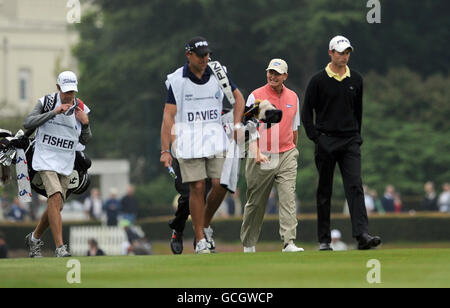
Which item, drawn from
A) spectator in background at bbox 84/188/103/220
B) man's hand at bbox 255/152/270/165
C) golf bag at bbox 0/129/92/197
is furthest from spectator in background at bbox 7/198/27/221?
man's hand at bbox 255/152/270/165

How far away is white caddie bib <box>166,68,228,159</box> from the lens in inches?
505

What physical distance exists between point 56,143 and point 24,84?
209 feet

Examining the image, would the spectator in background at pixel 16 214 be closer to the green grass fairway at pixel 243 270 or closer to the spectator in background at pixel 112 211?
the spectator in background at pixel 112 211

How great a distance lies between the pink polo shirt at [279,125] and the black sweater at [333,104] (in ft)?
0.78

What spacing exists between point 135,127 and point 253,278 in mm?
52588

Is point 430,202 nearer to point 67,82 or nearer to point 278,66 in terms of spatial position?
point 278,66

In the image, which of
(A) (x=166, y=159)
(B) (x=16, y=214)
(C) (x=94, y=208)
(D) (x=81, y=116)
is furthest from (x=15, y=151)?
(C) (x=94, y=208)

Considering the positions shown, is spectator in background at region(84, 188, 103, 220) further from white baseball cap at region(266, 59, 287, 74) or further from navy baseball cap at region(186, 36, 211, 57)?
navy baseball cap at region(186, 36, 211, 57)

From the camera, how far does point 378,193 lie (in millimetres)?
45375

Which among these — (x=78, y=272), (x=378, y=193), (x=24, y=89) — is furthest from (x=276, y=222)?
(x=24, y=89)

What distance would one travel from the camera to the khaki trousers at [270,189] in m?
13.8

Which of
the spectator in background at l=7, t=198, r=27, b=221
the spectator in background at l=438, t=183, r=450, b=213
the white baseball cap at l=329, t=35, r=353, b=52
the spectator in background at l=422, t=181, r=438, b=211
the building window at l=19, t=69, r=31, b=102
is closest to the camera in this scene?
the white baseball cap at l=329, t=35, r=353, b=52

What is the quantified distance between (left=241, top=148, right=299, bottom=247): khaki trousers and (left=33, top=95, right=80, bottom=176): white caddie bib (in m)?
1.93

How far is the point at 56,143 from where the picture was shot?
1401 cm
